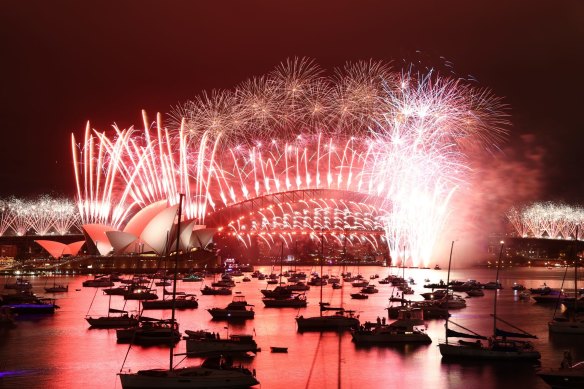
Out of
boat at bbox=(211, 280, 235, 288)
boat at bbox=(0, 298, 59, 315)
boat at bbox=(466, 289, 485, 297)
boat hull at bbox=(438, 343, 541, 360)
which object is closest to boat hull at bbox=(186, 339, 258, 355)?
boat hull at bbox=(438, 343, 541, 360)

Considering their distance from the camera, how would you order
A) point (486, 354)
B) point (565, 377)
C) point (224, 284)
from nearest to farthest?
point (565, 377), point (486, 354), point (224, 284)

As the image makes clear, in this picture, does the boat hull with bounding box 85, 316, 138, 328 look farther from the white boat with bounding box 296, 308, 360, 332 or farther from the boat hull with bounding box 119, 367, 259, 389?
the boat hull with bounding box 119, 367, 259, 389

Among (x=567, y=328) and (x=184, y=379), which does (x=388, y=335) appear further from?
(x=184, y=379)

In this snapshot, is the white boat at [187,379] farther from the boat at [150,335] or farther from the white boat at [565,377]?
the boat at [150,335]

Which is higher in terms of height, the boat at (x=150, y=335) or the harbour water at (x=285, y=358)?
the boat at (x=150, y=335)

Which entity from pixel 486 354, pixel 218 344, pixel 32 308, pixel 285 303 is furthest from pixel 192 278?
pixel 486 354

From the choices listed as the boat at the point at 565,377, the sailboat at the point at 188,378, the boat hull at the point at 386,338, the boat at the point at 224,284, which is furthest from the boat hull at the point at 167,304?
the boat at the point at 565,377
